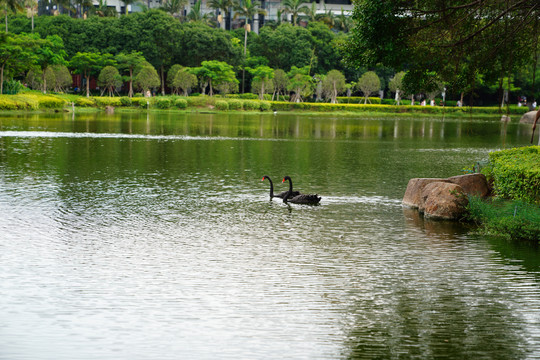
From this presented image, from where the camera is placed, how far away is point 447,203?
18.0m

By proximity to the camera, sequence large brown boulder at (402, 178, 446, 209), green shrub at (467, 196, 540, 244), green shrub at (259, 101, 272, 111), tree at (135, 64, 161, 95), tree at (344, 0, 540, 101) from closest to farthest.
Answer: tree at (344, 0, 540, 101) < green shrub at (467, 196, 540, 244) < large brown boulder at (402, 178, 446, 209) < tree at (135, 64, 161, 95) < green shrub at (259, 101, 272, 111)

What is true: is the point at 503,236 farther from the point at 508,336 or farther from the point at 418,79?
the point at 508,336

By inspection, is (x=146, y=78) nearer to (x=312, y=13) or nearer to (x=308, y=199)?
(x=312, y=13)

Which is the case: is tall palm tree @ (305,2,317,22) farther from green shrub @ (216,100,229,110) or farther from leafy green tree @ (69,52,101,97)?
leafy green tree @ (69,52,101,97)

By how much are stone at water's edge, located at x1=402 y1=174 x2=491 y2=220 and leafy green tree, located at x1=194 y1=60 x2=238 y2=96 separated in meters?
72.3

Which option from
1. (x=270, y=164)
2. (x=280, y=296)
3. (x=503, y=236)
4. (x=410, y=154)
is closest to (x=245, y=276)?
(x=280, y=296)

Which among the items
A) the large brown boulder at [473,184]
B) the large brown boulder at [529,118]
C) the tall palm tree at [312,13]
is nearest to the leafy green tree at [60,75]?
the tall palm tree at [312,13]

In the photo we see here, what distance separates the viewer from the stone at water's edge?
18.0 metres

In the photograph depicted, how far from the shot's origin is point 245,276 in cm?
1234

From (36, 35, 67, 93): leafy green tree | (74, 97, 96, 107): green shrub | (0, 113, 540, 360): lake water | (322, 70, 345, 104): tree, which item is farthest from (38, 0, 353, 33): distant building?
(0, 113, 540, 360): lake water

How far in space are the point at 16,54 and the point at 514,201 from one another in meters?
65.3

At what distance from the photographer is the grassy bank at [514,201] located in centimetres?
1559

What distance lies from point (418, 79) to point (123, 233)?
27.4 ft

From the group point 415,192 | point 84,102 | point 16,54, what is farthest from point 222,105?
point 415,192
